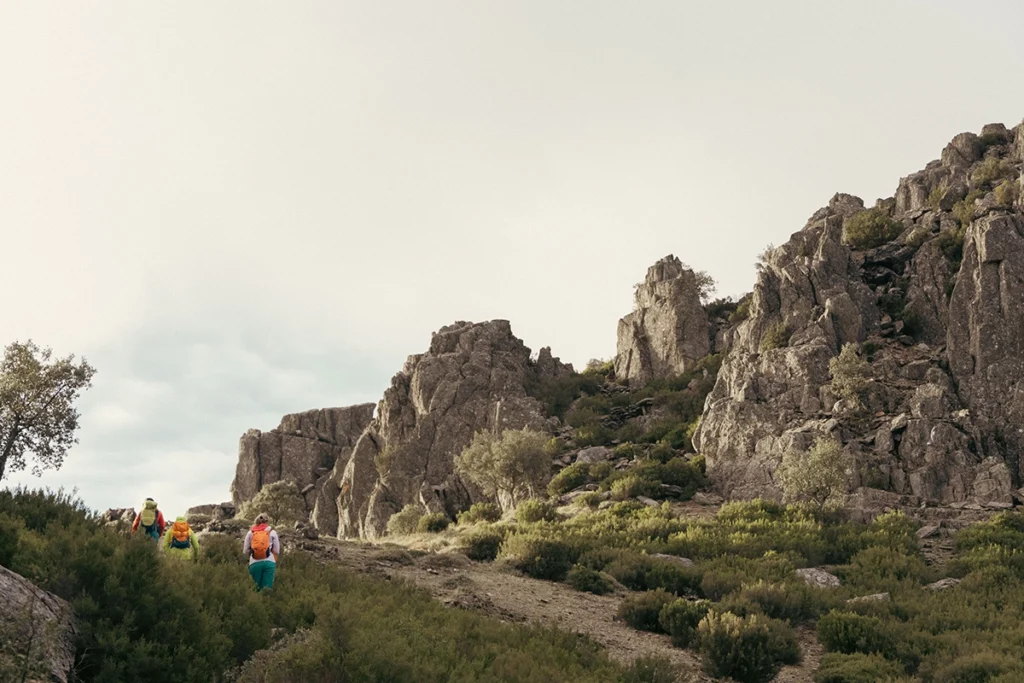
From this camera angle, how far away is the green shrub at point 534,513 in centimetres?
4034

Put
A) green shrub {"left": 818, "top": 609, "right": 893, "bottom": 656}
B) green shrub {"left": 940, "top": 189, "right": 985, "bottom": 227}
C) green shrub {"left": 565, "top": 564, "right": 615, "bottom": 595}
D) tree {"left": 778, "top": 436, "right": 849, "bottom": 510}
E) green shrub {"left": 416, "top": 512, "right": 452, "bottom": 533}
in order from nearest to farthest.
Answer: green shrub {"left": 818, "top": 609, "right": 893, "bottom": 656} → green shrub {"left": 565, "top": 564, "right": 615, "bottom": 595} → tree {"left": 778, "top": 436, "right": 849, "bottom": 510} → green shrub {"left": 416, "top": 512, "right": 452, "bottom": 533} → green shrub {"left": 940, "top": 189, "right": 985, "bottom": 227}

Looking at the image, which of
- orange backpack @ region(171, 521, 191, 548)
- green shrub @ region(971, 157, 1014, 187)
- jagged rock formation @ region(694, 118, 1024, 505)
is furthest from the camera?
green shrub @ region(971, 157, 1014, 187)

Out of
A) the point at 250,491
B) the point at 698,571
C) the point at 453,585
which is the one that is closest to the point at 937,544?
the point at 698,571

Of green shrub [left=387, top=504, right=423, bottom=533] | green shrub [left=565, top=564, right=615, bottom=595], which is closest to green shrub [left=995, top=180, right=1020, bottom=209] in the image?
green shrub [left=387, top=504, right=423, bottom=533]

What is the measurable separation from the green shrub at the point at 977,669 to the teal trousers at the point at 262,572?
47.7 ft

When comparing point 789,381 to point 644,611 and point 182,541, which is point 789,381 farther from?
point 182,541

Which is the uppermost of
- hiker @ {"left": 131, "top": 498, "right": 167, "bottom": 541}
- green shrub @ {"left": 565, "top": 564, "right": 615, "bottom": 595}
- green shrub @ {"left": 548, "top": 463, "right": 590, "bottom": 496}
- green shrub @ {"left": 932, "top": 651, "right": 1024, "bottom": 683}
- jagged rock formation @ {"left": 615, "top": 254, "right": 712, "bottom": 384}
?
jagged rock formation @ {"left": 615, "top": 254, "right": 712, "bottom": 384}

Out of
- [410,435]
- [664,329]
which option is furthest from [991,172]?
[410,435]

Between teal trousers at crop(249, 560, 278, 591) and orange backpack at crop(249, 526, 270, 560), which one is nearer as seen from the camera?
orange backpack at crop(249, 526, 270, 560)

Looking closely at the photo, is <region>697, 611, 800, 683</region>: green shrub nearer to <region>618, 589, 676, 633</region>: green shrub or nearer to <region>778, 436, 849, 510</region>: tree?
<region>618, 589, 676, 633</region>: green shrub

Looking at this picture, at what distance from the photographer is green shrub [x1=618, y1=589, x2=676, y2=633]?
22062 mm

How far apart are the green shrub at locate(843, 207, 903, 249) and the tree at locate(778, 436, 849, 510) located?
112 ft

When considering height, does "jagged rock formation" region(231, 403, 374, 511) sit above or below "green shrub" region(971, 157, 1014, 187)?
below

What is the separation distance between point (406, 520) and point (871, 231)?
46766 millimetres
